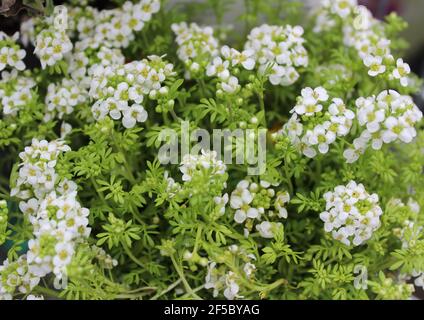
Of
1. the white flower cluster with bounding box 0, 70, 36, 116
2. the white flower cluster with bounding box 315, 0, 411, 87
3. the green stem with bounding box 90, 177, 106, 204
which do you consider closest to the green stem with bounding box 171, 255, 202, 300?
the green stem with bounding box 90, 177, 106, 204

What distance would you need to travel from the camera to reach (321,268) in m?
1.29

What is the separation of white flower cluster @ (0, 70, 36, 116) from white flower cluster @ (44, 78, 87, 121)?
5 centimetres

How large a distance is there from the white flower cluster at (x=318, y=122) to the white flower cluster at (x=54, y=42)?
1.90ft

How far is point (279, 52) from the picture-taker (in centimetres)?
142

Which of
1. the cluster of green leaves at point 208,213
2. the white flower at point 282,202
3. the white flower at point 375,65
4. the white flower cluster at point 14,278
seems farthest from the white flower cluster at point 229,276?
the white flower at point 375,65

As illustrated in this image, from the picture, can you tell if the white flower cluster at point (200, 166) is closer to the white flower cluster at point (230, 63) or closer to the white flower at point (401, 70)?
the white flower cluster at point (230, 63)

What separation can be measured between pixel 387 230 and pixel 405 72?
1.23 ft

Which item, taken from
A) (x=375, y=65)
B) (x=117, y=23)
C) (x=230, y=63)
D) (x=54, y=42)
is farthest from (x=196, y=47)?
(x=375, y=65)

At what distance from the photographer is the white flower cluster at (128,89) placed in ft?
4.19

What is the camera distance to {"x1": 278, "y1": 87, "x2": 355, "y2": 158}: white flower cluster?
1237 millimetres

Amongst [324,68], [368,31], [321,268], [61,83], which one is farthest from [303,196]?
[61,83]

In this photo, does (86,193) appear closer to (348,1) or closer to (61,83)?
(61,83)

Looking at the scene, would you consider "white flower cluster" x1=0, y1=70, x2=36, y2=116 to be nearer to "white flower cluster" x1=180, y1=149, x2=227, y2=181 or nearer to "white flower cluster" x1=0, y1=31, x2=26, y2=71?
"white flower cluster" x1=0, y1=31, x2=26, y2=71

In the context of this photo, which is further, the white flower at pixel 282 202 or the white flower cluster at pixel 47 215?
the white flower at pixel 282 202
